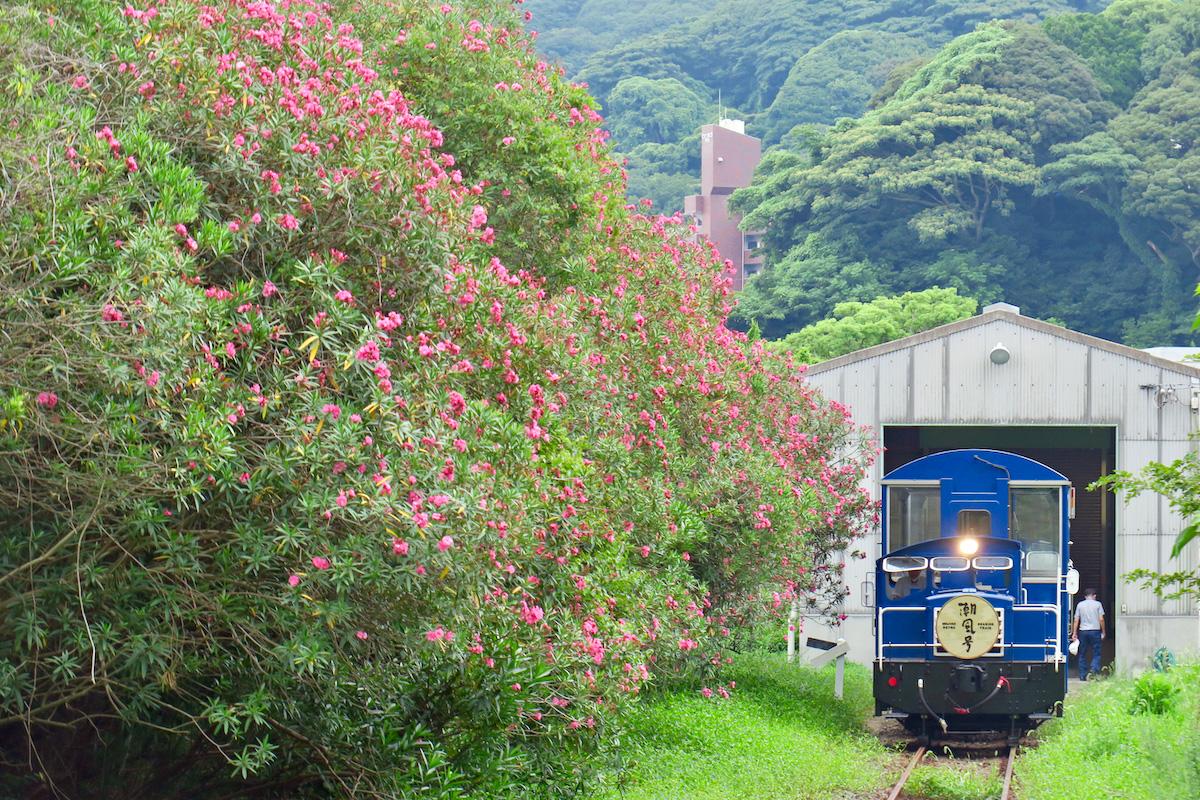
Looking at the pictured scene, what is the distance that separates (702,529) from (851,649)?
1353 cm

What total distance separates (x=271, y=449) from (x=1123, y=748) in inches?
424

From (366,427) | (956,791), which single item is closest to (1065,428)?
(956,791)

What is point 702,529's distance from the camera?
1361 centimetres

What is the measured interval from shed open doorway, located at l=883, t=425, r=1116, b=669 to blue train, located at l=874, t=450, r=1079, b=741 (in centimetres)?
925

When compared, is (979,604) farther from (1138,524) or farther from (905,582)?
(1138,524)

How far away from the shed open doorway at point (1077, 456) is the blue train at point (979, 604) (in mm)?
9245

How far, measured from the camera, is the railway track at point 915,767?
14.1 metres

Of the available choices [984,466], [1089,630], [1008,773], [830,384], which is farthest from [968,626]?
[830,384]

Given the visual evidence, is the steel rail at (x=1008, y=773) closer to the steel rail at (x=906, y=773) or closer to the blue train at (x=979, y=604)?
the blue train at (x=979, y=604)

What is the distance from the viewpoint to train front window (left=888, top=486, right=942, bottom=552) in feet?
59.9

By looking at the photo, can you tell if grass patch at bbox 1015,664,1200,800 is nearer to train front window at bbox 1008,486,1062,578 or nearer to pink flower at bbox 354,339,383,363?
train front window at bbox 1008,486,1062,578

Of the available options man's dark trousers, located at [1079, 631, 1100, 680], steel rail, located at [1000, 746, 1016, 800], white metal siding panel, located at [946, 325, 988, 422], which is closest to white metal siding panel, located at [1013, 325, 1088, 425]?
white metal siding panel, located at [946, 325, 988, 422]

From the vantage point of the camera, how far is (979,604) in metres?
16.7

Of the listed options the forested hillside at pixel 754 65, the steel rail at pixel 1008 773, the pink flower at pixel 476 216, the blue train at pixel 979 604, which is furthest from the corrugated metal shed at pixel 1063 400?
the forested hillside at pixel 754 65
